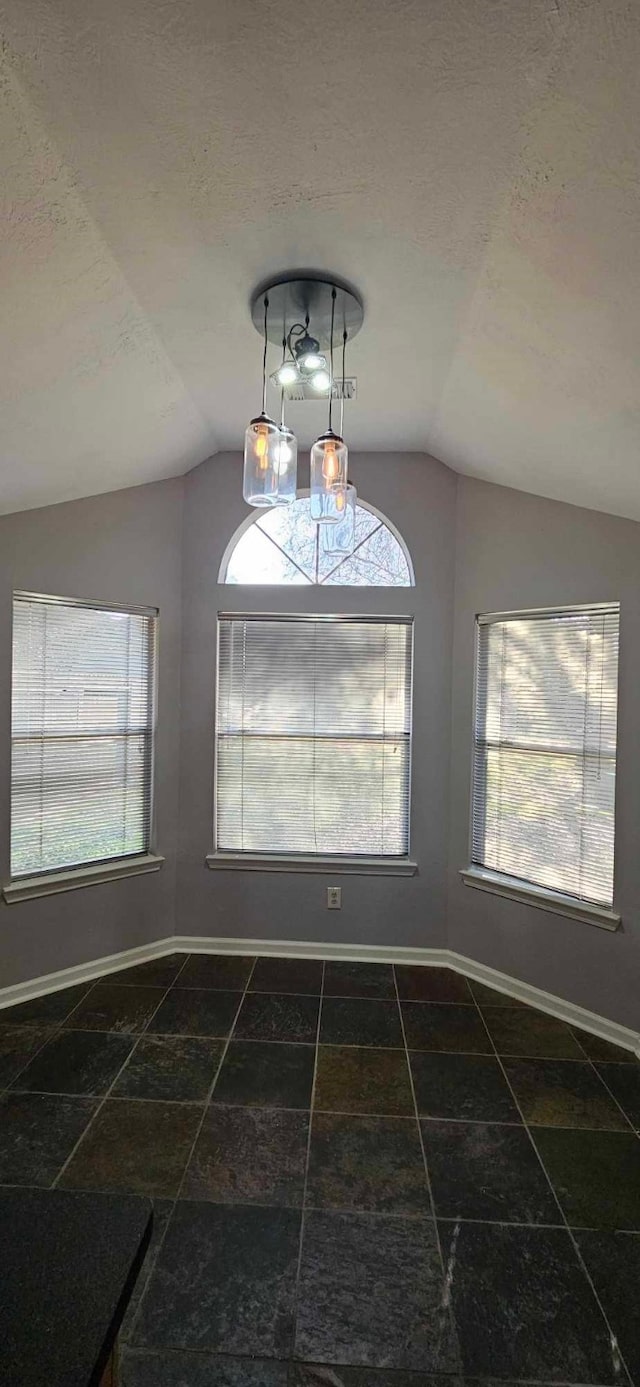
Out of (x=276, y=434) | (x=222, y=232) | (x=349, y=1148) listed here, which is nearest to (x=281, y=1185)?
(x=349, y=1148)

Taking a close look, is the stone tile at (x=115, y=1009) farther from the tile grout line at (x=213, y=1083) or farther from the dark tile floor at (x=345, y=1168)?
the tile grout line at (x=213, y=1083)

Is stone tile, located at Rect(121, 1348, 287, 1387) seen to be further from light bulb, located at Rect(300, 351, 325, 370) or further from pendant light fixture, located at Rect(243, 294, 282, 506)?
light bulb, located at Rect(300, 351, 325, 370)

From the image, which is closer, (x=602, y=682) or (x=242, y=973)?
(x=602, y=682)

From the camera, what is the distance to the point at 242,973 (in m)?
2.96

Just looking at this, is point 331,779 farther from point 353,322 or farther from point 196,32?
point 196,32

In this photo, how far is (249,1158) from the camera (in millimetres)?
1811

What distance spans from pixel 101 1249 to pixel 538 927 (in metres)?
2.43

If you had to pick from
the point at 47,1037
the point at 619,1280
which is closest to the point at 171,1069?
the point at 47,1037

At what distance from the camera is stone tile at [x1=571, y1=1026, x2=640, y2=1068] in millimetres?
2359

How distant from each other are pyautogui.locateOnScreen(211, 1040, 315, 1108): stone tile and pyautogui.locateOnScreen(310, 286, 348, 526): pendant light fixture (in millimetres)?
2036

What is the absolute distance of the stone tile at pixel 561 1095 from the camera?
202cm

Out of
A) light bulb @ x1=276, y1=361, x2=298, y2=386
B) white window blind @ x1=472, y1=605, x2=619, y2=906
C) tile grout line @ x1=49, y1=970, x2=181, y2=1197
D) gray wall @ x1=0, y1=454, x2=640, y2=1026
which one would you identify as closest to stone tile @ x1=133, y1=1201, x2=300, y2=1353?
tile grout line @ x1=49, y1=970, x2=181, y2=1197

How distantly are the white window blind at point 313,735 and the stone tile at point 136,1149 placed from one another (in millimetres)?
1324


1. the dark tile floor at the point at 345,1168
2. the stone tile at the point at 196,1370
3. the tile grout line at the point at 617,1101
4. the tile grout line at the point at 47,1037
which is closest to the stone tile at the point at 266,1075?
the dark tile floor at the point at 345,1168
